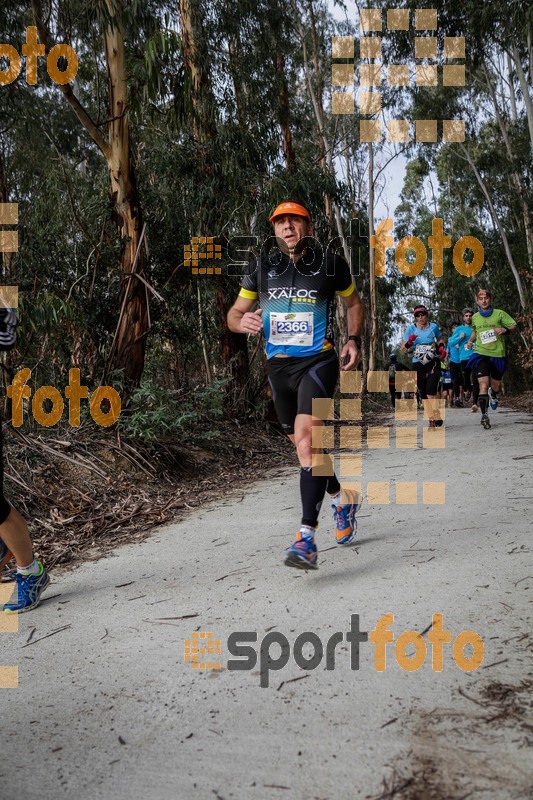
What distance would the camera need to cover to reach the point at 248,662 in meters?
3.07

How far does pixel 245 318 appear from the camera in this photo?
439 centimetres

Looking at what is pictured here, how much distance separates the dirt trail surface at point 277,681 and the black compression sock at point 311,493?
0.33m

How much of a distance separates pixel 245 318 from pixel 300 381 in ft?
1.58

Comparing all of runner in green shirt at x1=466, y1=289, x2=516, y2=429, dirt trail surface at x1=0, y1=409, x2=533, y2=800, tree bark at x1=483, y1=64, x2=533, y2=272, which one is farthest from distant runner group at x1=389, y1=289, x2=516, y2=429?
tree bark at x1=483, y1=64, x2=533, y2=272

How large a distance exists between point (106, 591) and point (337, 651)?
5.57 ft

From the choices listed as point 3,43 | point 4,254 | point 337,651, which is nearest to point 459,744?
point 337,651

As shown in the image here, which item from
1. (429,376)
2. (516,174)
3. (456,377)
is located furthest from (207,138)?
(516,174)

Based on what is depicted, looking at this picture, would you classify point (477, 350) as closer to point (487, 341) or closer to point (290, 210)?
point (487, 341)

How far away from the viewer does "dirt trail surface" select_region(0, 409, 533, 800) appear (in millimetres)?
2250

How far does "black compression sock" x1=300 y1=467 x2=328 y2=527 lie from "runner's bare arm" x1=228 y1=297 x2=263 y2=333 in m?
0.86

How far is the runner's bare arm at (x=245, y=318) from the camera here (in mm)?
4360

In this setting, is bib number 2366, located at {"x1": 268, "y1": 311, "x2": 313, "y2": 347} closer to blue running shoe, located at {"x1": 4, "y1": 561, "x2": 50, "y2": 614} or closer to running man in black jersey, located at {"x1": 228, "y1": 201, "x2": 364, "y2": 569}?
running man in black jersey, located at {"x1": 228, "y1": 201, "x2": 364, "y2": 569}

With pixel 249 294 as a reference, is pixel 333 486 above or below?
below

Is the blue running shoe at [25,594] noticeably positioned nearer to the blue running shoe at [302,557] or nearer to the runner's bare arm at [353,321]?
the blue running shoe at [302,557]
